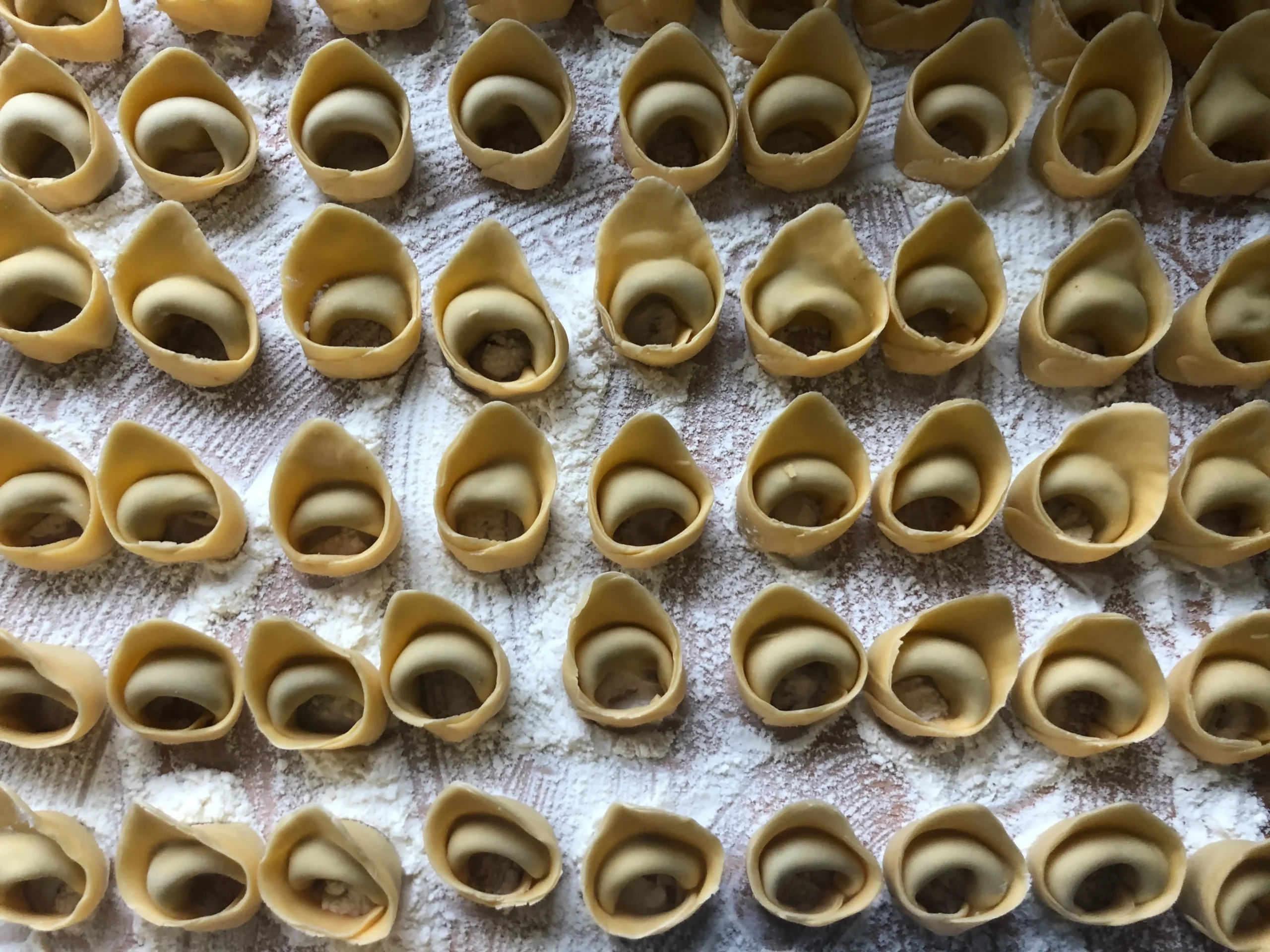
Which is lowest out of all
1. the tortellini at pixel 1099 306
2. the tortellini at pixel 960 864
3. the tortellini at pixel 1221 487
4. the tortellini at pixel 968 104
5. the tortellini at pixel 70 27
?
the tortellini at pixel 960 864

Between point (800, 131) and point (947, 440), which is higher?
point (800, 131)

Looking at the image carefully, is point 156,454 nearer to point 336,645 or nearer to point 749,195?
point 336,645

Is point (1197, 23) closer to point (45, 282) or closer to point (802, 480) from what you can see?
point (802, 480)

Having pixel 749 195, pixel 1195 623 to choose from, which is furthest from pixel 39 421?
pixel 1195 623

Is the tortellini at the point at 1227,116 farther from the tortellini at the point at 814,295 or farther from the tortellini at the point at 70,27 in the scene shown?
the tortellini at the point at 70,27

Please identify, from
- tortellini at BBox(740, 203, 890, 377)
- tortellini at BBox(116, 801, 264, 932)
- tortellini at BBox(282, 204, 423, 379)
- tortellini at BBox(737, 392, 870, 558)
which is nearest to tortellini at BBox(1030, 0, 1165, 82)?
tortellini at BBox(740, 203, 890, 377)

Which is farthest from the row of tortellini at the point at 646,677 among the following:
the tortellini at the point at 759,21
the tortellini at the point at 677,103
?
the tortellini at the point at 759,21

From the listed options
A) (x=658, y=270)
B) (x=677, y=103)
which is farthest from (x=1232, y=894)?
(x=677, y=103)

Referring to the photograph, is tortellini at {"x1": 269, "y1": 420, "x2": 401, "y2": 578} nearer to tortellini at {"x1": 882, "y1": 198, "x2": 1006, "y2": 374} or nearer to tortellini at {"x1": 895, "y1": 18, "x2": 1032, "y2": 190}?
tortellini at {"x1": 882, "y1": 198, "x2": 1006, "y2": 374}
